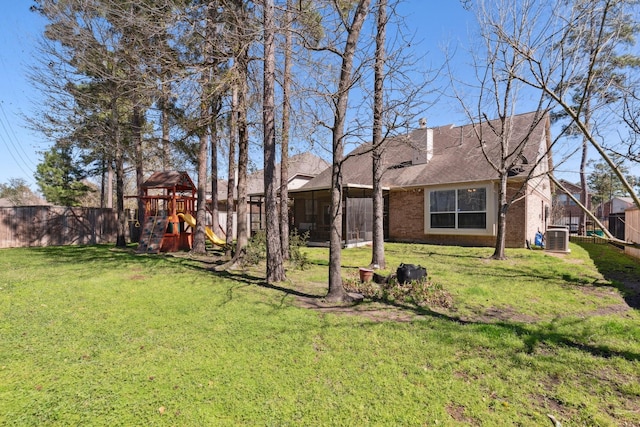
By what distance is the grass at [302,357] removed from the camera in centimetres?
271

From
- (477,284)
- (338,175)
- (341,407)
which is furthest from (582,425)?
(477,284)

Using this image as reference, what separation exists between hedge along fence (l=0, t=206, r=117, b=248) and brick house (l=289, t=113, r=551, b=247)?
1003 cm

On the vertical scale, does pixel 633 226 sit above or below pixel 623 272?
above

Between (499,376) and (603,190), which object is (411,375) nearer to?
(499,376)

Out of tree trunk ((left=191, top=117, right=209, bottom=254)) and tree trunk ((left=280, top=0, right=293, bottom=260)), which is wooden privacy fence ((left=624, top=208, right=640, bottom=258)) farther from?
tree trunk ((left=191, top=117, right=209, bottom=254))

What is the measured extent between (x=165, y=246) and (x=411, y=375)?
466 inches

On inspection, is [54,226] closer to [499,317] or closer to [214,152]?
[214,152]

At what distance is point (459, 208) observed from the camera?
48.3 feet

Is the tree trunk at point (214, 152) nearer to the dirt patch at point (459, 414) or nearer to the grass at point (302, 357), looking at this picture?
the grass at point (302, 357)

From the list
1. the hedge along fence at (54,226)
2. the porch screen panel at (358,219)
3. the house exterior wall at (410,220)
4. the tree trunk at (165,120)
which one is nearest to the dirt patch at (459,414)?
the tree trunk at (165,120)

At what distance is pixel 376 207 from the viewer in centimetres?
908

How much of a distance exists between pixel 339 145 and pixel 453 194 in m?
10.9

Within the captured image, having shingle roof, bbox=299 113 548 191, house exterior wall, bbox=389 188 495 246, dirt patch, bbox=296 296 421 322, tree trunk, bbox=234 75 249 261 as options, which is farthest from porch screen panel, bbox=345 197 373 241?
dirt patch, bbox=296 296 421 322

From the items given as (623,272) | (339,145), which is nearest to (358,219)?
(623,272)
